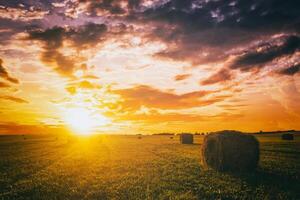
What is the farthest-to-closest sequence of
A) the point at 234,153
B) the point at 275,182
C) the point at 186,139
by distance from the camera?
the point at 186,139 < the point at 234,153 < the point at 275,182

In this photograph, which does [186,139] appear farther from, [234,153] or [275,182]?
[275,182]

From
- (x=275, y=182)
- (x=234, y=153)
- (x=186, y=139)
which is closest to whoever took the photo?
(x=275, y=182)

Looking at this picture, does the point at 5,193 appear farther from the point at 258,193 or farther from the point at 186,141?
the point at 186,141

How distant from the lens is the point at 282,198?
1064cm

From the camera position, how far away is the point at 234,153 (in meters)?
18.1

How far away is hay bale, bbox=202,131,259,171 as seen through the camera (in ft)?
58.9

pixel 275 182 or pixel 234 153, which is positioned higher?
pixel 234 153

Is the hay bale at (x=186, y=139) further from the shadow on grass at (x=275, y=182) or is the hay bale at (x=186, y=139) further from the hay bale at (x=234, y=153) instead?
the shadow on grass at (x=275, y=182)

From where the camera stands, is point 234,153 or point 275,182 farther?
point 234,153

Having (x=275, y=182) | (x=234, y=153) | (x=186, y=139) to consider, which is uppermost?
(x=186, y=139)

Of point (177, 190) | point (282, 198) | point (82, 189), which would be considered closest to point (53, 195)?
point (82, 189)

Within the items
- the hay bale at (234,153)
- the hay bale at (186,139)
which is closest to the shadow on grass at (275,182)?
the hay bale at (234,153)

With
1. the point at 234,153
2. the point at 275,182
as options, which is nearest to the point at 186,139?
the point at 234,153

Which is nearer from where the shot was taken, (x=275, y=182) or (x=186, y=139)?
(x=275, y=182)
